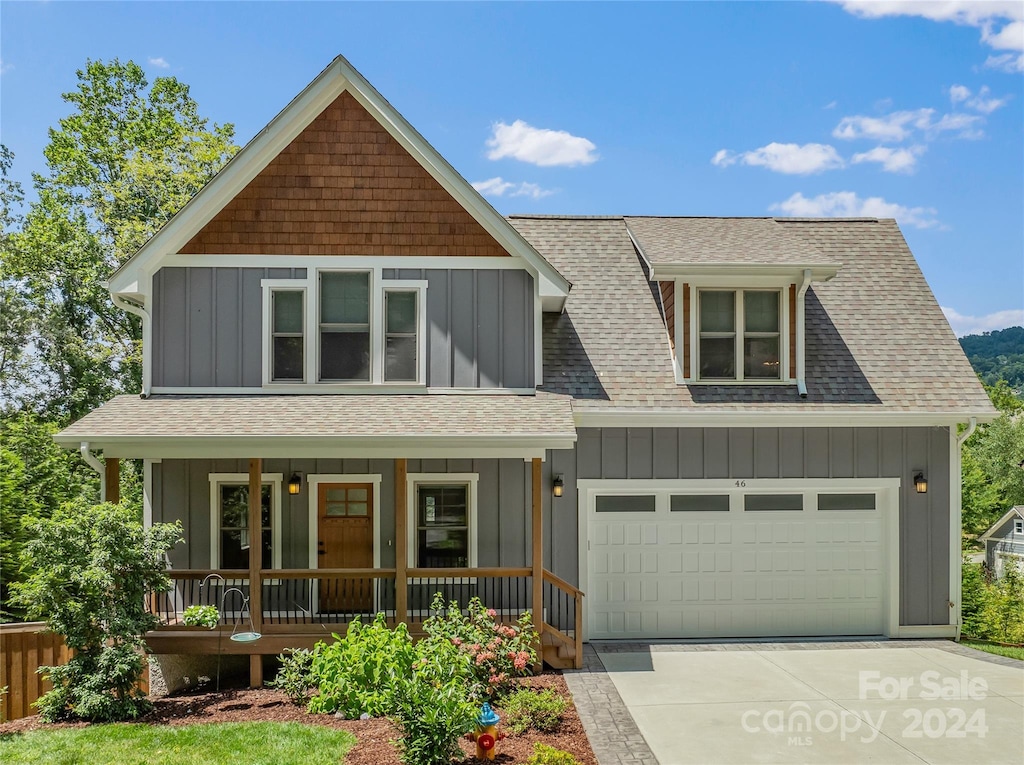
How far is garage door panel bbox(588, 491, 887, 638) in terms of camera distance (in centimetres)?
1034

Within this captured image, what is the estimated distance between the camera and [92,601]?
7.56 meters

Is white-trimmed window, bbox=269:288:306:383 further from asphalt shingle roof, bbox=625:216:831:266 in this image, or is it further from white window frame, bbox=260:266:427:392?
asphalt shingle roof, bbox=625:216:831:266

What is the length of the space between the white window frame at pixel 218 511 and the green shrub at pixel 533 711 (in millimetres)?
4249

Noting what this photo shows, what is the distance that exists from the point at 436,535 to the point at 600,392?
304 cm

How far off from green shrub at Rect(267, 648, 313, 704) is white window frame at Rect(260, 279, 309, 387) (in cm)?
365

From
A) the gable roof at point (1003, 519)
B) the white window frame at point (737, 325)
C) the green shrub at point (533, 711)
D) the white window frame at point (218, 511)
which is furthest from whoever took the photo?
the gable roof at point (1003, 519)

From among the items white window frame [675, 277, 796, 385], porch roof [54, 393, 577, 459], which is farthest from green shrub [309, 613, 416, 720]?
white window frame [675, 277, 796, 385]

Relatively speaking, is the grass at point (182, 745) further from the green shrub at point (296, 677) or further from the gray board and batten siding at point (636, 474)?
the gray board and batten siding at point (636, 474)

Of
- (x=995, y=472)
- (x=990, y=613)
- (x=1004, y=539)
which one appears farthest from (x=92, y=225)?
(x=995, y=472)

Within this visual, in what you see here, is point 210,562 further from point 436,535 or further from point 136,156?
point 136,156

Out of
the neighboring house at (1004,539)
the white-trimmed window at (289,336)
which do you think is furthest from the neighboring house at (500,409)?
the neighboring house at (1004,539)

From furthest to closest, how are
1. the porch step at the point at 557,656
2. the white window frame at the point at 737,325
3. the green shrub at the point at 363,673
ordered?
the white window frame at the point at 737,325
the porch step at the point at 557,656
the green shrub at the point at 363,673

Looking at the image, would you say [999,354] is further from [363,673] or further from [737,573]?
[363,673]

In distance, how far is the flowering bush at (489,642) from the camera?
7.57 meters
